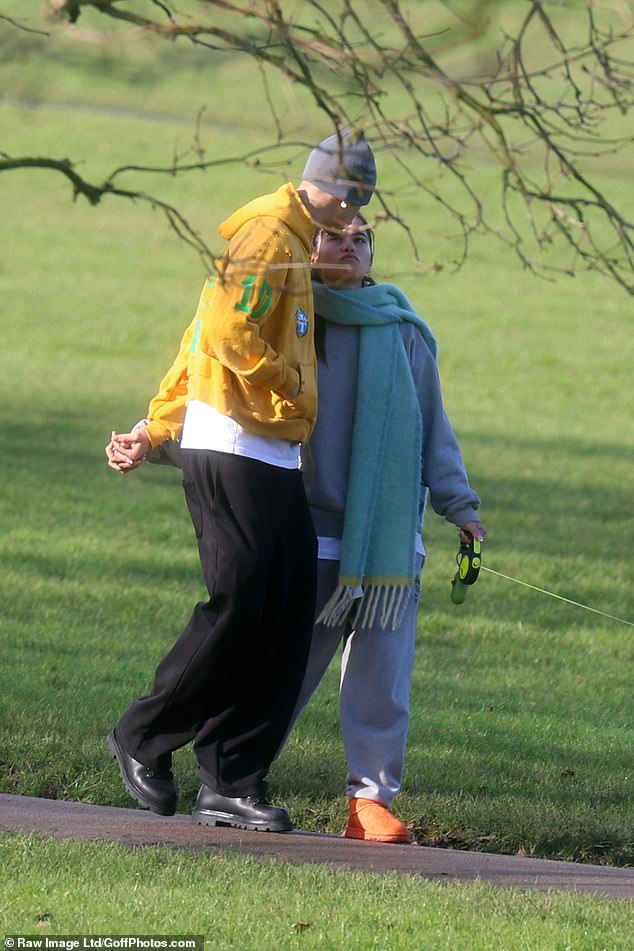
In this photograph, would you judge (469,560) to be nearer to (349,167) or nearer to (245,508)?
(245,508)

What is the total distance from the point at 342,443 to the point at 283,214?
79cm

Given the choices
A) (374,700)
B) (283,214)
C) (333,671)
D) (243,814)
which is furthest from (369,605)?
(333,671)

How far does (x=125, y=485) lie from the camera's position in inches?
519

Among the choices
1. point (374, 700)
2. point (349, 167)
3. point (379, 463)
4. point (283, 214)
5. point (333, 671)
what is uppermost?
point (349, 167)

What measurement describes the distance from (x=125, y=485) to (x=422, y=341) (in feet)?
26.8

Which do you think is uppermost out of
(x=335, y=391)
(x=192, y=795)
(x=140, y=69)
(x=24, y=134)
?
(x=24, y=134)

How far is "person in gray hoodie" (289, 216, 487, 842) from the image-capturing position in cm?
507

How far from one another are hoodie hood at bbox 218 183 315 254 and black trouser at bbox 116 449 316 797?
2.24 feet

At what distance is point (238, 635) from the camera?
480 centimetres

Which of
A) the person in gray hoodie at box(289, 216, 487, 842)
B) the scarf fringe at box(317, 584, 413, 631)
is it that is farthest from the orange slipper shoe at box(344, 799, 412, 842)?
the scarf fringe at box(317, 584, 413, 631)

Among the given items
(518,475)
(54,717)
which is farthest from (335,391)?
(518,475)

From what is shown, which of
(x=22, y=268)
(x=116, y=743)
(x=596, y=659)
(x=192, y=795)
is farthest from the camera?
(x=22, y=268)

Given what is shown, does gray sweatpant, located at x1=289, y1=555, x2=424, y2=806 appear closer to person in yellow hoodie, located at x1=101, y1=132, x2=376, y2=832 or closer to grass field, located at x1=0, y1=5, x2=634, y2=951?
person in yellow hoodie, located at x1=101, y1=132, x2=376, y2=832

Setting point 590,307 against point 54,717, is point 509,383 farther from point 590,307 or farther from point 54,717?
point 54,717
